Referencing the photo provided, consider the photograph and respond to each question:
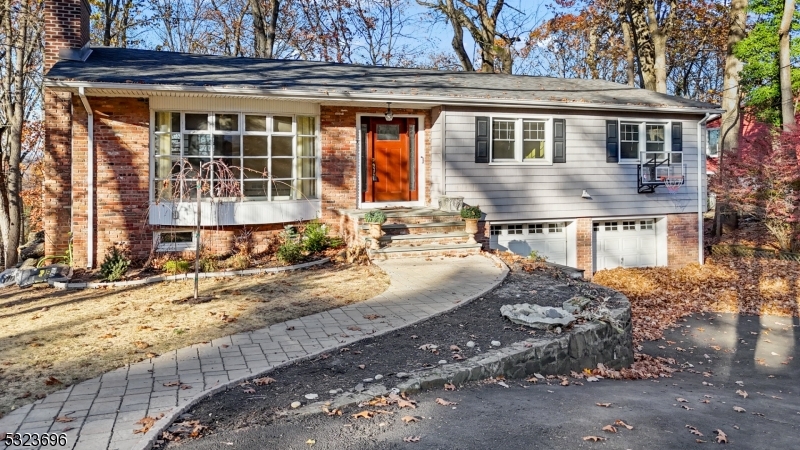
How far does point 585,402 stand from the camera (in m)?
4.93

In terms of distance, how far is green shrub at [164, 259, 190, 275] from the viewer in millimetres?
9891

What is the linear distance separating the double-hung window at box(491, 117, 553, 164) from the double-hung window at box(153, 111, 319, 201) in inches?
162

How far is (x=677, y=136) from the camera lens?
1421cm

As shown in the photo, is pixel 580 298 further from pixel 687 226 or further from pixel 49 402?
pixel 687 226

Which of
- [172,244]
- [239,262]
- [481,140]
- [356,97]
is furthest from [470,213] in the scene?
[172,244]

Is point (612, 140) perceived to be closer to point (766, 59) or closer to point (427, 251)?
point (427, 251)

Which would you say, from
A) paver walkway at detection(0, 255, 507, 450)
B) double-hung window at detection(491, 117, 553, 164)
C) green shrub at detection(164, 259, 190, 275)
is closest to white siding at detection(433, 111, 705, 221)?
double-hung window at detection(491, 117, 553, 164)

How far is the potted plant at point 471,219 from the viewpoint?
37.2 ft

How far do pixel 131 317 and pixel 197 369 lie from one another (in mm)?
2508

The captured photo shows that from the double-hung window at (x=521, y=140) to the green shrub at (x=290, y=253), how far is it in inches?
193

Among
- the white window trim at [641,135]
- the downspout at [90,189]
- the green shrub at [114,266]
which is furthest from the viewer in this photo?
the white window trim at [641,135]

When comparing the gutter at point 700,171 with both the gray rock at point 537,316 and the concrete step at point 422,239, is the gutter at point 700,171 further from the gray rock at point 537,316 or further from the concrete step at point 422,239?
the gray rock at point 537,316

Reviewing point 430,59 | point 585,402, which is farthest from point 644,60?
point 585,402

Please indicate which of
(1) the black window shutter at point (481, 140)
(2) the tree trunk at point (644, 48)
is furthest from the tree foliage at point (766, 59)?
(1) the black window shutter at point (481, 140)
